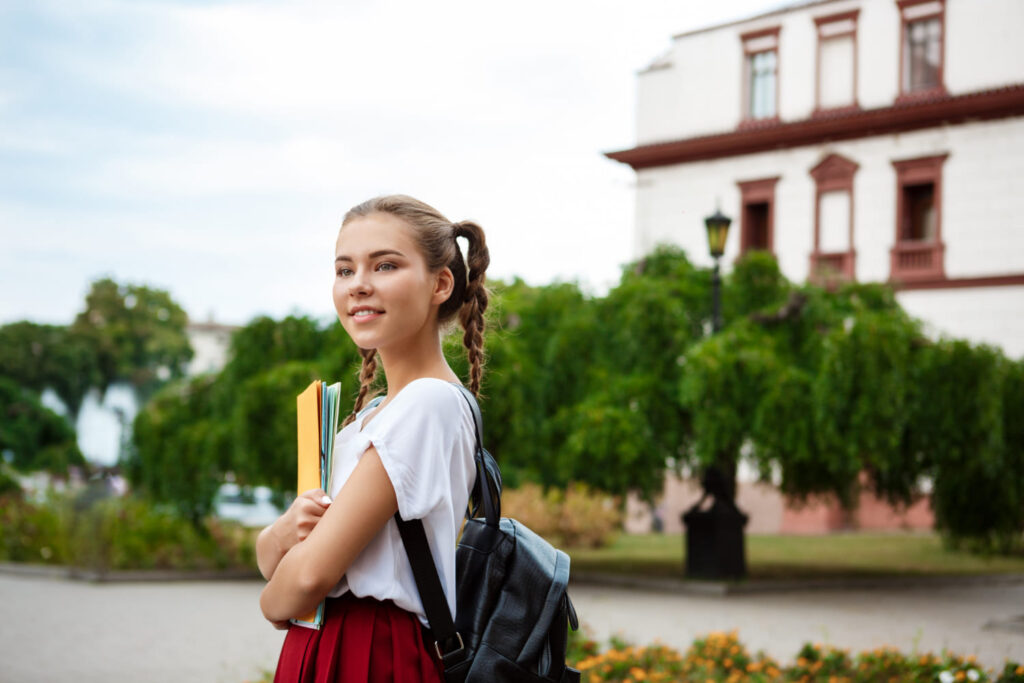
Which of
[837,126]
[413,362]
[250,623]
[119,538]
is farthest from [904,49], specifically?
[413,362]

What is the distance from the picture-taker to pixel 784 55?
28406 mm

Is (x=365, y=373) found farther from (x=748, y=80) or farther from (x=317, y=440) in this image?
(x=748, y=80)

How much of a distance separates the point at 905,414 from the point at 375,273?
42.6ft

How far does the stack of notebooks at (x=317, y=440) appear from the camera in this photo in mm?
2176

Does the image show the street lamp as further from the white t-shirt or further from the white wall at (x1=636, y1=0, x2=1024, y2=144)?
the white t-shirt

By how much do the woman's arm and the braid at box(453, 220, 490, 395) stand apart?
20.6 inches

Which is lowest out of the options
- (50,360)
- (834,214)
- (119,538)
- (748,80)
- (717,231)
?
(119,538)

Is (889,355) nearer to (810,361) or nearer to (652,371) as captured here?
(810,361)

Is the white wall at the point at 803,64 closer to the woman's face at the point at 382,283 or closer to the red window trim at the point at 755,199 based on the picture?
the red window trim at the point at 755,199

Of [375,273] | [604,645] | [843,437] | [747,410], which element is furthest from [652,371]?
[375,273]

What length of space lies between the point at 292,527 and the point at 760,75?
2867 centimetres

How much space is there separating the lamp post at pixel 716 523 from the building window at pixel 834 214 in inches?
482

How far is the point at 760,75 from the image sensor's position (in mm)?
29047

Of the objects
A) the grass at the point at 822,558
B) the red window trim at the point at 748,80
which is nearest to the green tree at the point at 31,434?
the grass at the point at 822,558
